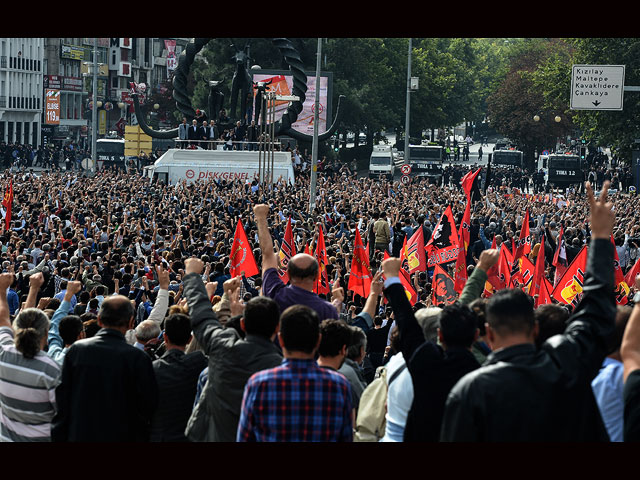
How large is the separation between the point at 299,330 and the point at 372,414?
1055mm

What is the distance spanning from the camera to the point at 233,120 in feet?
156

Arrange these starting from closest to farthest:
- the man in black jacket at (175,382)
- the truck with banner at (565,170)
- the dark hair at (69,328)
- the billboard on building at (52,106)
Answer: the man in black jacket at (175,382), the dark hair at (69,328), the truck with banner at (565,170), the billboard on building at (52,106)

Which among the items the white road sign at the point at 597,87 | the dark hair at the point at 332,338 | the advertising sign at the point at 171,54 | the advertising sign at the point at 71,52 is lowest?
the dark hair at the point at 332,338

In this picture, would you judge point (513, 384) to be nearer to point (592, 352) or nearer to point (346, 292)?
point (592, 352)

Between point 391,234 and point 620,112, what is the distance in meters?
27.9

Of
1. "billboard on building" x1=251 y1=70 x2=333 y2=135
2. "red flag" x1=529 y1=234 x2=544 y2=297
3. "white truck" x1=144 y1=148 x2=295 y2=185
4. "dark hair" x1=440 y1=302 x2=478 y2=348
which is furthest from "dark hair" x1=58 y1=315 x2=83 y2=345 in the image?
"billboard on building" x1=251 y1=70 x2=333 y2=135

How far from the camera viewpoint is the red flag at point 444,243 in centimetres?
1519

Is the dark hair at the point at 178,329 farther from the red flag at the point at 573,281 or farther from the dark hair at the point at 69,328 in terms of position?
the red flag at the point at 573,281

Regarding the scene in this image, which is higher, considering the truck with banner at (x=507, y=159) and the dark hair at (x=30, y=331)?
the truck with banner at (x=507, y=159)

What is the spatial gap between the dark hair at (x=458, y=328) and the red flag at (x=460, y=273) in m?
8.78

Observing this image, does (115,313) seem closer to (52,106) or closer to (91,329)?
(91,329)

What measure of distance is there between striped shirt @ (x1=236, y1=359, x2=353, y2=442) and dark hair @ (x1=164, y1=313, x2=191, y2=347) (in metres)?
1.32

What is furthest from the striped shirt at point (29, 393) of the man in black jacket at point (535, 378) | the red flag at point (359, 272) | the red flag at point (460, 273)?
the red flag at point (460, 273)
